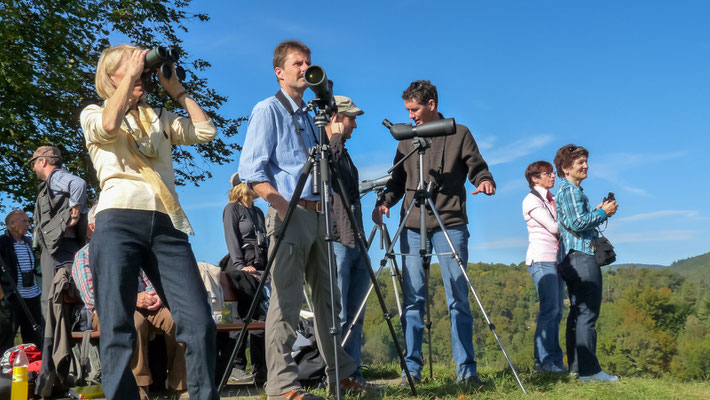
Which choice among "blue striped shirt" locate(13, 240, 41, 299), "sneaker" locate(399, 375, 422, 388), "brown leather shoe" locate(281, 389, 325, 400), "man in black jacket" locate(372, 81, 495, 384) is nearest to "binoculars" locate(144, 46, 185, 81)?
"brown leather shoe" locate(281, 389, 325, 400)

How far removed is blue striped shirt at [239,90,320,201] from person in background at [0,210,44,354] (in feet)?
14.7

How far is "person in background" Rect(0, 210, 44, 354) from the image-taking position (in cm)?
715

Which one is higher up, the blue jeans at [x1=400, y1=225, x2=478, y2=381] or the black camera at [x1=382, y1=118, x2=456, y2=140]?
the black camera at [x1=382, y1=118, x2=456, y2=140]

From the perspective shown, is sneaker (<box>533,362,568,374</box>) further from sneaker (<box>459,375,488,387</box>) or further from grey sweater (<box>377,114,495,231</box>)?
grey sweater (<box>377,114,495,231</box>)

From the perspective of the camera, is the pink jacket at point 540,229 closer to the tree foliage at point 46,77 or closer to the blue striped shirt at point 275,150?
the blue striped shirt at point 275,150

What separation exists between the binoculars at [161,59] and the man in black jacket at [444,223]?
8.56 feet

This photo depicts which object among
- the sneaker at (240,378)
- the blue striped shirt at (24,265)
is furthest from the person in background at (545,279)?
the blue striped shirt at (24,265)

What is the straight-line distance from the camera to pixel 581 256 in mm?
6008

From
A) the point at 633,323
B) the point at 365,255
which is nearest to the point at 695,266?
the point at 633,323

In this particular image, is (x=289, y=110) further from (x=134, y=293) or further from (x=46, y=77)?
(x=46, y=77)

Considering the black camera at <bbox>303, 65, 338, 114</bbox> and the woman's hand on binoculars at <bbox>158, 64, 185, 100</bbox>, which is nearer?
the woman's hand on binoculars at <bbox>158, 64, 185, 100</bbox>

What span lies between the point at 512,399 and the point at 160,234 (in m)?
2.66

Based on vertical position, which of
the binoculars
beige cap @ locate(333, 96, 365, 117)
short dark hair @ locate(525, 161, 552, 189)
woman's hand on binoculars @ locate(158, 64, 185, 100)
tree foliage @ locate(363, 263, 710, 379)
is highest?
beige cap @ locate(333, 96, 365, 117)

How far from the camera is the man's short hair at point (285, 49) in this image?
13.5 ft
